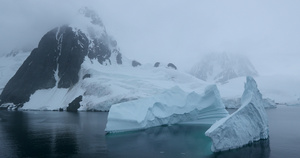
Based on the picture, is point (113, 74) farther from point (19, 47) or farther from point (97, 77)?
point (19, 47)

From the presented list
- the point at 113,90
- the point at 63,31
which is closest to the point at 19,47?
the point at 63,31

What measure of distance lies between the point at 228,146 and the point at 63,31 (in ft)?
371

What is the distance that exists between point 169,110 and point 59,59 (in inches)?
3501

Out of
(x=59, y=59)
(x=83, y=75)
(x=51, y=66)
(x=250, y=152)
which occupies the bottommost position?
(x=250, y=152)

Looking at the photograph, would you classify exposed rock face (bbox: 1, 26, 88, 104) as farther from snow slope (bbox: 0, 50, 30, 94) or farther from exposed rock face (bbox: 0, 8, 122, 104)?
snow slope (bbox: 0, 50, 30, 94)

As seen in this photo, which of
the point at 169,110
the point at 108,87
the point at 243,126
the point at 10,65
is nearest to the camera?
the point at 243,126

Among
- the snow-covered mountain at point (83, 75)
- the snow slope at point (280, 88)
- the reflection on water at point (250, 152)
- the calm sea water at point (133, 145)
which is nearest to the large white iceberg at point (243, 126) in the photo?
the reflection on water at point (250, 152)

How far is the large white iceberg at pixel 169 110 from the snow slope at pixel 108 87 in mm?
32475

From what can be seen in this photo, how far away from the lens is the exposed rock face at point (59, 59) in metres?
106

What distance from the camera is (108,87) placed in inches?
3221

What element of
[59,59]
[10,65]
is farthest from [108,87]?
[10,65]

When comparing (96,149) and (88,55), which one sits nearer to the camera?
(96,149)

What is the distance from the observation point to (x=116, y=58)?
12612cm

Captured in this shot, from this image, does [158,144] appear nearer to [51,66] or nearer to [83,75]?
[83,75]
